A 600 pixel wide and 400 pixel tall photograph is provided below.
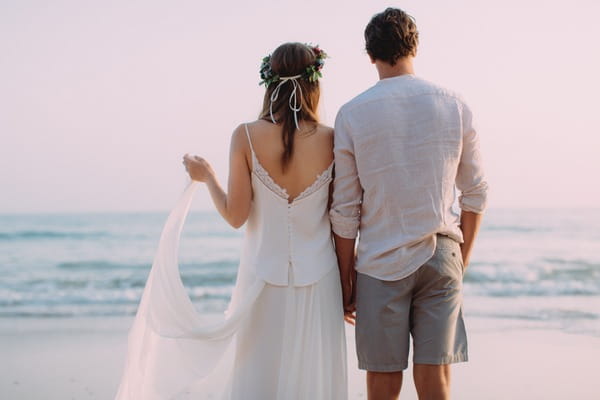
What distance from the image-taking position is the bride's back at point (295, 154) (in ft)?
9.74

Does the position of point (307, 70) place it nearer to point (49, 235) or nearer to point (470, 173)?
point (470, 173)

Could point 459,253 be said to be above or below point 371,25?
below

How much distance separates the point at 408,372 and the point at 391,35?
10.3 ft

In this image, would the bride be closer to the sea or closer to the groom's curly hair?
the groom's curly hair

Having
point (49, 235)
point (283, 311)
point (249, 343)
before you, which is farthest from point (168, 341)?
point (49, 235)

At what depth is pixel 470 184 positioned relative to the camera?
9.62 feet

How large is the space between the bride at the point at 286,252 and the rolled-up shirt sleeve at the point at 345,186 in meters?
0.10

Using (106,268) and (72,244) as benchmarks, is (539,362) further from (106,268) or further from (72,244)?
(72,244)

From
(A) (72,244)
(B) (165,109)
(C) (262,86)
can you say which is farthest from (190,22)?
(C) (262,86)

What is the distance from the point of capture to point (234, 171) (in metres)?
3.00

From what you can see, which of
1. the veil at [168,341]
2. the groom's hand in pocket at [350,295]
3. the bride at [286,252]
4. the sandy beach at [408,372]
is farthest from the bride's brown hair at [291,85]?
the sandy beach at [408,372]

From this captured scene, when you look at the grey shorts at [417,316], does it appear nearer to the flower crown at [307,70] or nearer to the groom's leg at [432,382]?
the groom's leg at [432,382]

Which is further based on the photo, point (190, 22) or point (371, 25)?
point (190, 22)

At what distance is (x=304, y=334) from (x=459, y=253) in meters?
0.67
